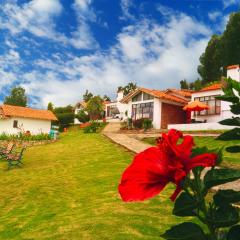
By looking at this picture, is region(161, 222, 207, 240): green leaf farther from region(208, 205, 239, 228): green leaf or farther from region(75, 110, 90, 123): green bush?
region(75, 110, 90, 123): green bush

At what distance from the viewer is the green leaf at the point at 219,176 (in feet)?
3.86

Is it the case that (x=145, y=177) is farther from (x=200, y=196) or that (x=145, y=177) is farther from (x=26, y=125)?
(x=26, y=125)

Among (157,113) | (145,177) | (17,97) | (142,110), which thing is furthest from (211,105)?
(17,97)

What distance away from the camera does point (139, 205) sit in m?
8.45

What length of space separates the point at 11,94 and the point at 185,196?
98156mm

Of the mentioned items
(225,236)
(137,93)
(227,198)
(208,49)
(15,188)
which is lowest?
(15,188)

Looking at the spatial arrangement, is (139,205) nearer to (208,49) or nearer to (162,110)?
(162,110)

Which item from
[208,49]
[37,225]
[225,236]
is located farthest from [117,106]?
[225,236]

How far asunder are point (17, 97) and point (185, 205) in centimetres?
9682

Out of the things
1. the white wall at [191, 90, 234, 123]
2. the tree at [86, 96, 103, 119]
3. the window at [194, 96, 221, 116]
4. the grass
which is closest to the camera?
the grass

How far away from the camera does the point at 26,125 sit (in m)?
46.7

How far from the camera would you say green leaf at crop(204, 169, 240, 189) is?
1.18m

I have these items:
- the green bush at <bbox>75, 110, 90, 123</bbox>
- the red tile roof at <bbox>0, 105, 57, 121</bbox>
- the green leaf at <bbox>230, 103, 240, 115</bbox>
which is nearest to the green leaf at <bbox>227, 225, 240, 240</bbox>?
the green leaf at <bbox>230, 103, 240, 115</bbox>

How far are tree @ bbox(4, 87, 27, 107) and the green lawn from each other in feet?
267
